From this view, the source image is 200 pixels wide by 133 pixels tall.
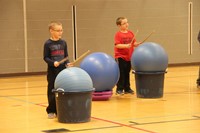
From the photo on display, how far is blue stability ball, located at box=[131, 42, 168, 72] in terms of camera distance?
422 inches

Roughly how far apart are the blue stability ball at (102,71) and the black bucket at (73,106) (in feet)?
7.14

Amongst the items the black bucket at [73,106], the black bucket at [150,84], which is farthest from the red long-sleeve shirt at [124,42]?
the black bucket at [73,106]

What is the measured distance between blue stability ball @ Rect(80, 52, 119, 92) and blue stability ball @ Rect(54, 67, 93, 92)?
2056mm

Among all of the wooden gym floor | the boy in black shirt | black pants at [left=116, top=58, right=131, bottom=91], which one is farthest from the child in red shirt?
the boy in black shirt

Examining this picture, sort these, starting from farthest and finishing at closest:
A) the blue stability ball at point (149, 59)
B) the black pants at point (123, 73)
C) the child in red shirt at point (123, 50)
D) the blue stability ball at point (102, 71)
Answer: the black pants at point (123, 73), the child in red shirt at point (123, 50), the blue stability ball at point (149, 59), the blue stability ball at point (102, 71)

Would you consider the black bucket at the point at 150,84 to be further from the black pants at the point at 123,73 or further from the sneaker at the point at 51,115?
the sneaker at the point at 51,115

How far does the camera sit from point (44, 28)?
16.5 m

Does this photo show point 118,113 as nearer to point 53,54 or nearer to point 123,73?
point 53,54

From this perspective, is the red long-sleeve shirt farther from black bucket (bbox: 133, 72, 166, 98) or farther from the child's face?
the child's face

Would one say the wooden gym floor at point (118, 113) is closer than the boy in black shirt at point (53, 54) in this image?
Yes

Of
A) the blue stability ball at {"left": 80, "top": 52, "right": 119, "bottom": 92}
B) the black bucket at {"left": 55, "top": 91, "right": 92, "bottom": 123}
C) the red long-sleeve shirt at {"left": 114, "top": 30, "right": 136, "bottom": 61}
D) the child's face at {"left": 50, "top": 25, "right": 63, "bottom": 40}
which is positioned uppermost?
the child's face at {"left": 50, "top": 25, "right": 63, "bottom": 40}

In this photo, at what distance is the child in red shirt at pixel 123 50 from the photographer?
11406 mm

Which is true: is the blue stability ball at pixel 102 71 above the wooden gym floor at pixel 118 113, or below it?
above

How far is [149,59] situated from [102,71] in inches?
40.1
